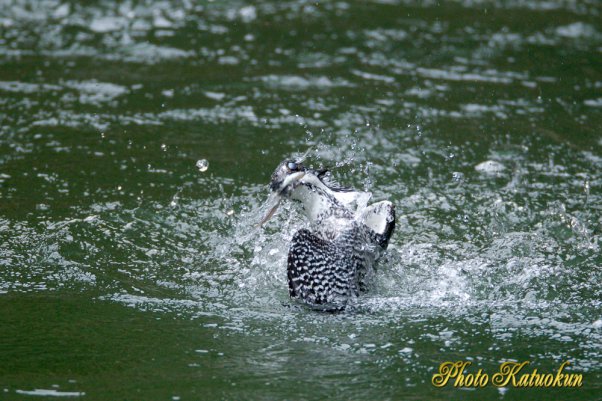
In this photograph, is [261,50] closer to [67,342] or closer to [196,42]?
[196,42]

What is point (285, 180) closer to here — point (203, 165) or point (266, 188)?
point (266, 188)

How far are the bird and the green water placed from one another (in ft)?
0.45

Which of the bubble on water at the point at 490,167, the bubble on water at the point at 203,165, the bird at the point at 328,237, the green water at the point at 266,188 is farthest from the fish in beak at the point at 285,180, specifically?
the bubble on water at the point at 490,167

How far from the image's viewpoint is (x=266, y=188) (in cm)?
670

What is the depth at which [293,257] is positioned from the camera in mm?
5020

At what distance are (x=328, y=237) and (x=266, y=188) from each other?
165 cm

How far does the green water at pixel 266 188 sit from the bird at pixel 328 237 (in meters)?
0.14

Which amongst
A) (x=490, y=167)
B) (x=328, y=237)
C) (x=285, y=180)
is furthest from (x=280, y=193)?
(x=490, y=167)

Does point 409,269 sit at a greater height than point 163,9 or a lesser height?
lesser

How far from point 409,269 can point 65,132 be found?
350 cm

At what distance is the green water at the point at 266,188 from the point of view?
A: 180 inches

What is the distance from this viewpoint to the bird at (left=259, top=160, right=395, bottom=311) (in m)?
4.98

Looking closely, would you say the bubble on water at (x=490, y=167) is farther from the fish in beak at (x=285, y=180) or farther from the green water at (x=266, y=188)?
the fish in beak at (x=285, y=180)

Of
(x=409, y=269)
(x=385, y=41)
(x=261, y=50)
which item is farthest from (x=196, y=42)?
(x=409, y=269)
